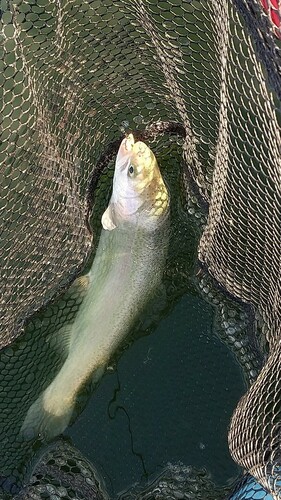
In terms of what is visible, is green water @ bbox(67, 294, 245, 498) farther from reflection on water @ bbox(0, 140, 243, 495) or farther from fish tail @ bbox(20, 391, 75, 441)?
fish tail @ bbox(20, 391, 75, 441)

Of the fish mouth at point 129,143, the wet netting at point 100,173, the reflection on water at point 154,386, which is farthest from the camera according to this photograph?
the reflection on water at point 154,386

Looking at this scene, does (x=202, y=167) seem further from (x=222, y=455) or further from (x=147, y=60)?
(x=222, y=455)

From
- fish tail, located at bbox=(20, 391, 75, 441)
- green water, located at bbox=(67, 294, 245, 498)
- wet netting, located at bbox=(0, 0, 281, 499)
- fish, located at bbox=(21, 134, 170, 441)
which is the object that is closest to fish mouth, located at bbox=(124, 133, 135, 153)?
fish, located at bbox=(21, 134, 170, 441)

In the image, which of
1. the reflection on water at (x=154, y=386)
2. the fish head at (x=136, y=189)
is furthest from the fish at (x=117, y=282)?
the reflection on water at (x=154, y=386)

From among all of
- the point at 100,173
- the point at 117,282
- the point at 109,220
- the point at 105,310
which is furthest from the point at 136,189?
the point at 105,310

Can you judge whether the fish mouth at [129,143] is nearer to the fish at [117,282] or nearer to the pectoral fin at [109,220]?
the fish at [117,282]

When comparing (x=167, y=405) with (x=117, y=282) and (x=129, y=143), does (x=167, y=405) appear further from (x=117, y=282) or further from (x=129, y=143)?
(x=129, y=143)
